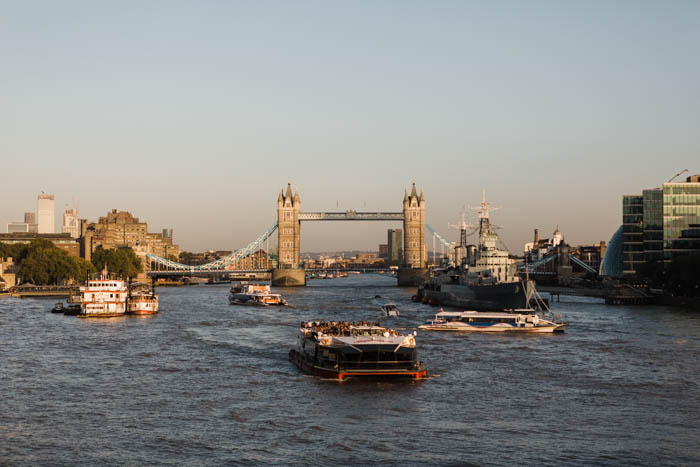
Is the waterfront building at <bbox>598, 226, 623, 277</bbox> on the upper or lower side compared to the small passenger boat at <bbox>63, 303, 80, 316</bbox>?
upper

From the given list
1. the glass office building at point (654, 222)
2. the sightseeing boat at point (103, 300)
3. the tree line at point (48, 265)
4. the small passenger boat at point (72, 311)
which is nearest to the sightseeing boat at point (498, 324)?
the sightseeing boat at point (103, 300)

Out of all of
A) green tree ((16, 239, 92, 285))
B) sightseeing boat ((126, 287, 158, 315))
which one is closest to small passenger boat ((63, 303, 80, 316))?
sightseeing boat ((126, 287, 158, 315))

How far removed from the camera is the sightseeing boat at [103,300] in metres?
96.8

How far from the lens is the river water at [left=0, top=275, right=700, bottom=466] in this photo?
33688mm

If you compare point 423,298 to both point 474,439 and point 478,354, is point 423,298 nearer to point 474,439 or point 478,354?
point 478,354

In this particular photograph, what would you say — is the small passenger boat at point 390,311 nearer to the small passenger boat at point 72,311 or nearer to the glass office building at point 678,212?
the small passenger boat at point 72,311

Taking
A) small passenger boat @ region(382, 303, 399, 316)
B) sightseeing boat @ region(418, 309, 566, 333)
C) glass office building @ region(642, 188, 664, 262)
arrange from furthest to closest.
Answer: glass office building @ region(642, 188, 664, 262), small passenger boat @ region(382, 303, 399, 316), sightseeing boat @ region(418, 309, 566, 333)

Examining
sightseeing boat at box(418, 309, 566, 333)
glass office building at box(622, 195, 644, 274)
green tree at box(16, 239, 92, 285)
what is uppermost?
glass office building at box(622, 195, 644, 274)

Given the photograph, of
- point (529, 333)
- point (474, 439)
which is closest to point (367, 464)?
point (474, 439)

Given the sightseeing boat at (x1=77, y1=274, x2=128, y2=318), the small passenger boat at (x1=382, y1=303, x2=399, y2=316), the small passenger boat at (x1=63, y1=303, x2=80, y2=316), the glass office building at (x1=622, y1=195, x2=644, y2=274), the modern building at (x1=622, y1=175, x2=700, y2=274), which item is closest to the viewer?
the sightseeing boat at (x1=77, y1=274, x2=128, y2=318)

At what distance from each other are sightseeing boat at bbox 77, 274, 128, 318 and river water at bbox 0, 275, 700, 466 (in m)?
22.5

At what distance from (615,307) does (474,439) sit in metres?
91.0

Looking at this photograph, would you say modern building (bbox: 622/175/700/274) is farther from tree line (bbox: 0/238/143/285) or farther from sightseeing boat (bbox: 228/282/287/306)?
tree line (bbox: 0/238/143/285)

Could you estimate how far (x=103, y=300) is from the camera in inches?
3871
